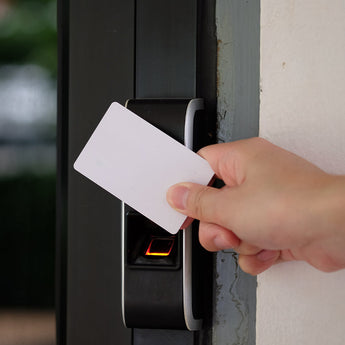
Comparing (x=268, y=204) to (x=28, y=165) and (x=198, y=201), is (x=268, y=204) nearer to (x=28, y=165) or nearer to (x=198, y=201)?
(x=198, y=201)

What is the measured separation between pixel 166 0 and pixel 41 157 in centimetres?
37

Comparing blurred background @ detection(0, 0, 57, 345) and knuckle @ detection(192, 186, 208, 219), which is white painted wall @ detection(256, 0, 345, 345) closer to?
knuckle @ detection(192, 186, 208, 219)

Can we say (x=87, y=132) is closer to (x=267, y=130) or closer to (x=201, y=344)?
(x=267, y=130)

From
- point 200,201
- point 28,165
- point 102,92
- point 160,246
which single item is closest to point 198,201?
point 200,201

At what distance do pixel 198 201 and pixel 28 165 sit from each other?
0.44 meters

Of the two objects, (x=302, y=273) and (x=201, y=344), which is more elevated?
(x=302, y=273)

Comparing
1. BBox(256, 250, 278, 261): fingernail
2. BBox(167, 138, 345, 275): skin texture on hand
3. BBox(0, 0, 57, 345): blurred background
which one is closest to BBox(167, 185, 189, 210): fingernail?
BBox(167, 138, 345, 275): skin texture on hand

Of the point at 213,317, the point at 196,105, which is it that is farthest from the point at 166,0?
the point at 213,317

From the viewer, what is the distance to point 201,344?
0.71m

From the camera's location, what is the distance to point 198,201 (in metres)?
0.55

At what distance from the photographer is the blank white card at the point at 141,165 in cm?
58

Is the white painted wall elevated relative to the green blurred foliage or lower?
lower

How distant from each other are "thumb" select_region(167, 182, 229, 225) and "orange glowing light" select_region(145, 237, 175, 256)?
9 centimetres

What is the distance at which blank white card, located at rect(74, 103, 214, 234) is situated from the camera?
58 cm
